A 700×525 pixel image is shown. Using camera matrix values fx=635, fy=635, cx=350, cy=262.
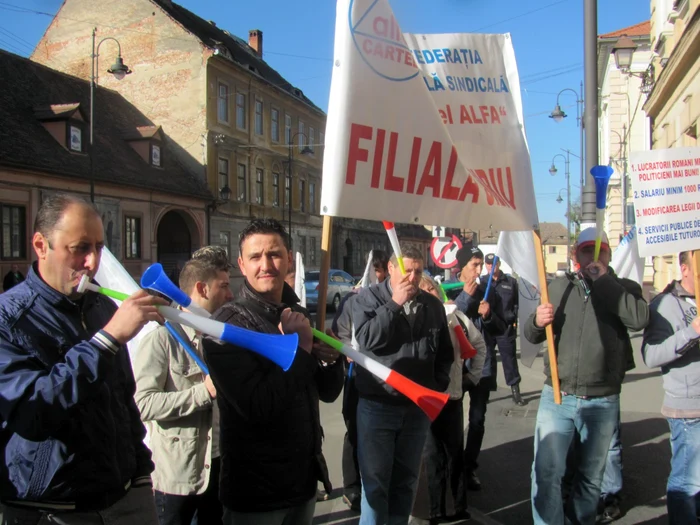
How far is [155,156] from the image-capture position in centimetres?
2861

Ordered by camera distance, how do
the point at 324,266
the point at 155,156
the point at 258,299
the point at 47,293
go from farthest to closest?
the point at 155,156, the point at 324,266, the point at 258,299, the point at 47,293

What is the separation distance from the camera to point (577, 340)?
3959 millimetres

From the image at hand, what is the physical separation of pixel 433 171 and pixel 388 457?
1.67 meters

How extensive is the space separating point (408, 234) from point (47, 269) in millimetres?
58791

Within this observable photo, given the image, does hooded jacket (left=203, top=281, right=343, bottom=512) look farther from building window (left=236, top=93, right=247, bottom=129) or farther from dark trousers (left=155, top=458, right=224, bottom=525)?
building window (left=236, top=93, right=247, bottom=129)

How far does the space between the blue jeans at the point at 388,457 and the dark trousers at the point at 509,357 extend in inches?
176

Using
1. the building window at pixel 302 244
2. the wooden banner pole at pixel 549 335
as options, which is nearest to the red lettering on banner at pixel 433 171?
the wooden banner pole at pixel 549 335

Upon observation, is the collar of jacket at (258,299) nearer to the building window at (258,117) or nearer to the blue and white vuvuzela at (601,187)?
the blue and white vuvuzela at (601,187)

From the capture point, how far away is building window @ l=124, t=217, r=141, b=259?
25453 millimetres

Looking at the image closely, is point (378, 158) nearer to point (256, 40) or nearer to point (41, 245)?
point (41, 245)

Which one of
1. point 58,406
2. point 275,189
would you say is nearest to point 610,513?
point 58,406

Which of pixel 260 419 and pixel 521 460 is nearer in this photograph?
pixel 260 419

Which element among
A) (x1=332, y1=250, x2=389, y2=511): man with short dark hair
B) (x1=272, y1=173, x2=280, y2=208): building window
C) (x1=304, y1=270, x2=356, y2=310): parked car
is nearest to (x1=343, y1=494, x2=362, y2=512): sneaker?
(x1=332, y1=250, x2=389, y2=511): man with short dark hair

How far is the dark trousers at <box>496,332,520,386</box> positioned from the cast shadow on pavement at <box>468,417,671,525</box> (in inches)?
59.2
